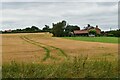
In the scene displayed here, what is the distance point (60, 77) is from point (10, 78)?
1267mm

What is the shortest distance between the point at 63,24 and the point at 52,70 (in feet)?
252

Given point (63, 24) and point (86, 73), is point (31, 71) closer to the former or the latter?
point (86, 73)

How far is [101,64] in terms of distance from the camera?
8250 millimetres

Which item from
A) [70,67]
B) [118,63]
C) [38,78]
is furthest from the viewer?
[118,63]

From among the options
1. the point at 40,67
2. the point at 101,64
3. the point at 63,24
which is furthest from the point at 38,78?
the point at 63,24

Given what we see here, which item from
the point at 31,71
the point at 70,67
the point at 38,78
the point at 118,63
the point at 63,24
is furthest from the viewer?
the point at 63,24

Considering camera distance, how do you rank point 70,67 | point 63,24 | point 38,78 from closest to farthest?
point 38,78, point 70,67, point 63,24

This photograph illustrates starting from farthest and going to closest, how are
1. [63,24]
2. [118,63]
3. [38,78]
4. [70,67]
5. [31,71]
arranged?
[63,24], [118,63], [70,67], [31,71], [38,78]

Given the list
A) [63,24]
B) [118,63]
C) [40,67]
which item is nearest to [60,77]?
[40,67]

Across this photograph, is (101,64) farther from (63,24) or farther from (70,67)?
(63,24)

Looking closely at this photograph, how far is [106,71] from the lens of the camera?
761cm

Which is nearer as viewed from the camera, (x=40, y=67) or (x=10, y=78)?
(x=10, y=78)

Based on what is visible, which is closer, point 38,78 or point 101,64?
point 38,78

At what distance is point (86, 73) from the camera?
7.39m
